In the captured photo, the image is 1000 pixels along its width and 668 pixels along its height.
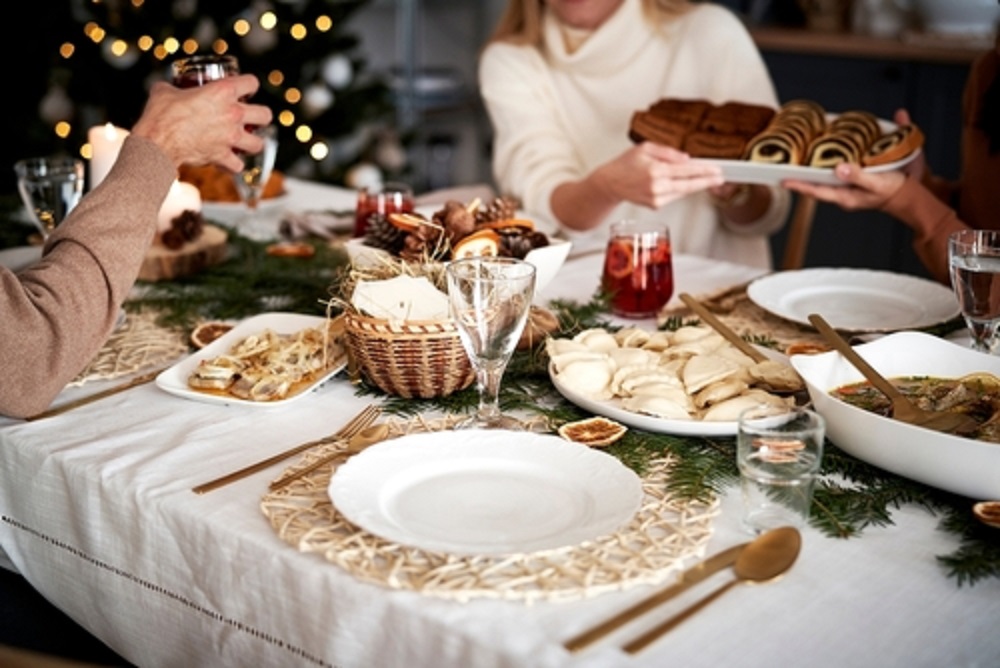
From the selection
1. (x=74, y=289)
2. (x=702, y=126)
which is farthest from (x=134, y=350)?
(x=702, y=126)

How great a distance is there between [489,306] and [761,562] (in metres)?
0.35

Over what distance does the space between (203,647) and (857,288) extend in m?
1.05

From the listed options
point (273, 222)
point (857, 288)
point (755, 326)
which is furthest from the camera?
point (273, 222)

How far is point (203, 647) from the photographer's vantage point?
107cm

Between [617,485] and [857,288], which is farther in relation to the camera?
[857,288]

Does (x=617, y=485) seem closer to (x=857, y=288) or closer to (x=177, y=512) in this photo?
(x=177, y=512)

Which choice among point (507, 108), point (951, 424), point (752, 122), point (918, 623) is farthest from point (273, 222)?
point (918, 623)

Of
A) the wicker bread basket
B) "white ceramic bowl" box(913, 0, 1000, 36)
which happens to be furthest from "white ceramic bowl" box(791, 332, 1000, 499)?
"white ceramic bowl" box(913, 0, 1000, 36)

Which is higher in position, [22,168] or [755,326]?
[22,168]

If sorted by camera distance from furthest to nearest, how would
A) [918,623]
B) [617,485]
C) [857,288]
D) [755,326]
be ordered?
[857,288]
[755,326]
[617,485]
[918,623]

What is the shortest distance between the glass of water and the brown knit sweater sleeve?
2.28ft

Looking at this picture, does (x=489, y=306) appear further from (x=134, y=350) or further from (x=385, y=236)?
(x=134, y=350)

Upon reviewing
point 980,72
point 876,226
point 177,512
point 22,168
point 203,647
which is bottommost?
point 876,226

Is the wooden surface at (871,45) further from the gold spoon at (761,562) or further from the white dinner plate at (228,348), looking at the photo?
the gold spoon at (761,562)
